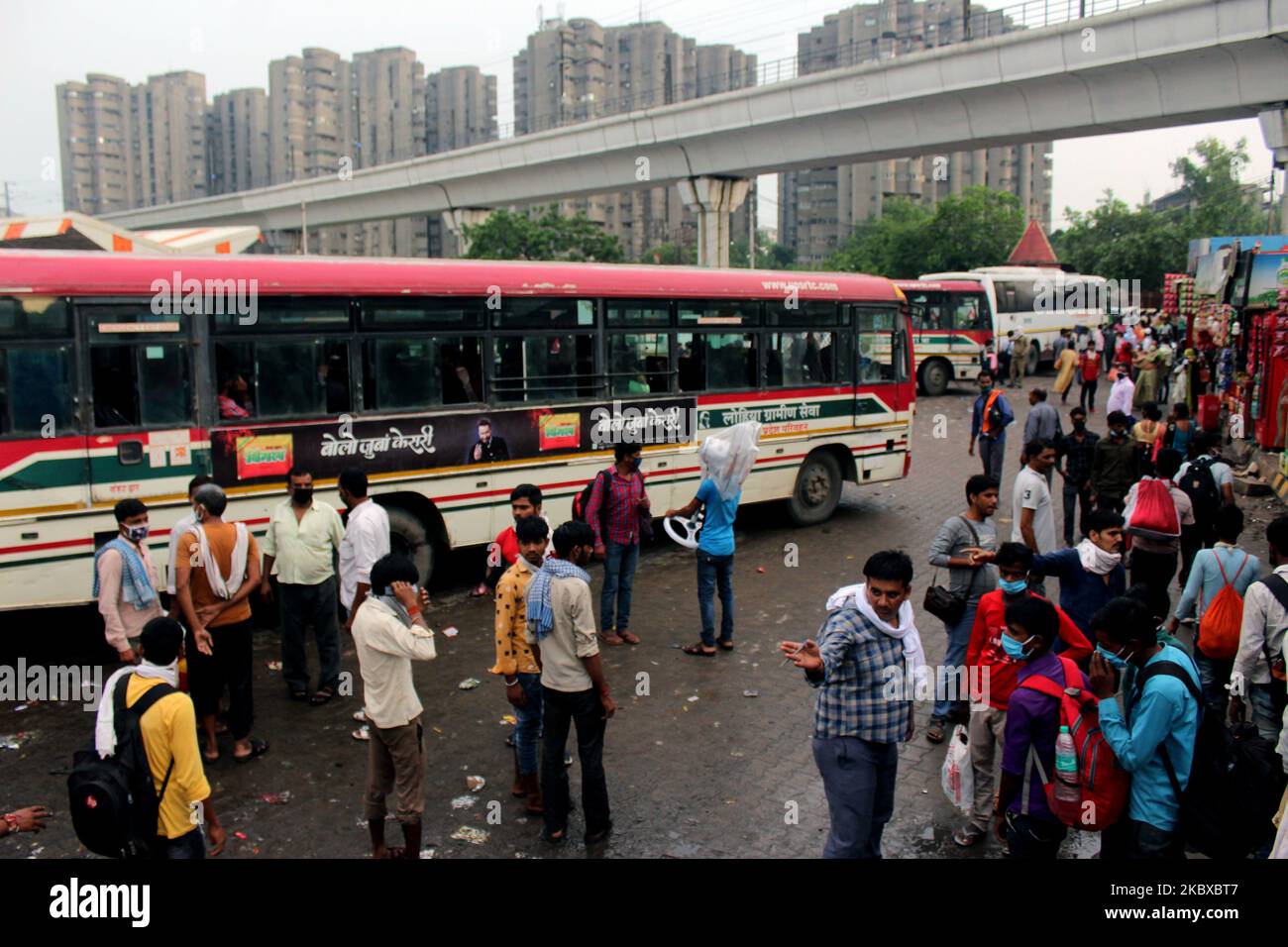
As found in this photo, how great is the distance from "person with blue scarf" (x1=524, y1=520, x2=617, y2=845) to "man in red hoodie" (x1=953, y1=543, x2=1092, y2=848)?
187cm

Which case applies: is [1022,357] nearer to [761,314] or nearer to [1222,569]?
[761,314]

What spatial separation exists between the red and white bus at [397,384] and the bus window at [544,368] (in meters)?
0.02

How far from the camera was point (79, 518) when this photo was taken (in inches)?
308

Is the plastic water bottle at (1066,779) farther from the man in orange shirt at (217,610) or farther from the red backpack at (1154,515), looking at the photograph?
the man in orange shirt at (217,610)

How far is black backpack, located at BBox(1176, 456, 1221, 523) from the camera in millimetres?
8625

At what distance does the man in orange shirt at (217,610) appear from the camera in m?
6.27

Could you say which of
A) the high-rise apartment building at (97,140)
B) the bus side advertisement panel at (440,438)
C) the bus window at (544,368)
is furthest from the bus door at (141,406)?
the high-rise apartment building at (97,140)

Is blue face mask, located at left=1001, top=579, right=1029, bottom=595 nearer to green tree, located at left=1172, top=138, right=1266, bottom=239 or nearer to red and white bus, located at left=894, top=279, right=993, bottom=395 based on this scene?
red and white bus, located at left=894, top=279, right=993, bottom=395

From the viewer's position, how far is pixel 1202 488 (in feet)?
28.5

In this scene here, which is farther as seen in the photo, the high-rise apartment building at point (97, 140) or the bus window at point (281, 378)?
the high-rise apartment building at point (97, 140)

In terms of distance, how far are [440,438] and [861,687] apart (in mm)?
6220

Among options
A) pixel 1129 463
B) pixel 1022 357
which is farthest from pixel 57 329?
pixel 1022 357
